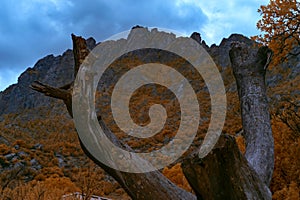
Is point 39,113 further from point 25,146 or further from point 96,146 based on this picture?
point 96,146

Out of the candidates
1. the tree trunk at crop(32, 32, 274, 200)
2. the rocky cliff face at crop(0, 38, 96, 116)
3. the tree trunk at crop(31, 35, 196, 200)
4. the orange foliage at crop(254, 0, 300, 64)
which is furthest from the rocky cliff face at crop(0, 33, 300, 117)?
the tree trunk at crop(31, 35, 196, 200)

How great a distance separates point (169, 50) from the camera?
4738cm

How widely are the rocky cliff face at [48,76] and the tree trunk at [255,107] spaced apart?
109 ft

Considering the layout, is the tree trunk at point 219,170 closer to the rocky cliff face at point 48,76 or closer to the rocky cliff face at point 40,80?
the rocky cliff face at point 48,76

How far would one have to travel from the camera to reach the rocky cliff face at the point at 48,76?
41438 millimetres

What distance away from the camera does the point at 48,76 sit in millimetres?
52281

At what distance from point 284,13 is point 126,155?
5948 mm

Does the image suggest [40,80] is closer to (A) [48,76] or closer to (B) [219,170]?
(A) [48,76]

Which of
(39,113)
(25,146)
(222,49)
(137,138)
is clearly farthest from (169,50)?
(25,146)

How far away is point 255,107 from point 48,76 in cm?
5062

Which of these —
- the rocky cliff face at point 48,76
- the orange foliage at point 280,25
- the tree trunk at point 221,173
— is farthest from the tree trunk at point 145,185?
the rocky cliff face at point 48,76

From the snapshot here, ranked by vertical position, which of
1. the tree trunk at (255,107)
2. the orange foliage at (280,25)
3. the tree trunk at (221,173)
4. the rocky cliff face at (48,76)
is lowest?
the tree trunk at (221,173)

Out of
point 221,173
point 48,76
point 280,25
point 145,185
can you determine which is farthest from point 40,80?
point 221,173

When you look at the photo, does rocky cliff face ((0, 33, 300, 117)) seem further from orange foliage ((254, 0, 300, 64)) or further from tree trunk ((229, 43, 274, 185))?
tree trunk ((229, 43, 274, 185))
